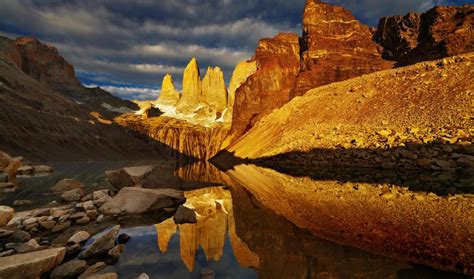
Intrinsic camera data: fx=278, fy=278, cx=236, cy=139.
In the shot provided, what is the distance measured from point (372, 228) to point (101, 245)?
7.25 meters

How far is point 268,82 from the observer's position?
80.0 metres

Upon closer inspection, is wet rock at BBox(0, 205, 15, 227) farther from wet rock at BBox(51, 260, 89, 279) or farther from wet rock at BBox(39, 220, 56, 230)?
wet rock at BBox(51, 260, 89, 279)

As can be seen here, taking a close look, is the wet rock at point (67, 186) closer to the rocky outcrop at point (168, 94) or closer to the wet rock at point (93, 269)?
the wet rock at point (93, 269)

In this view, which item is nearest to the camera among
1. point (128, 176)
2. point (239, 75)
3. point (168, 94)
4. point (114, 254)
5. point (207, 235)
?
point (114, 254)

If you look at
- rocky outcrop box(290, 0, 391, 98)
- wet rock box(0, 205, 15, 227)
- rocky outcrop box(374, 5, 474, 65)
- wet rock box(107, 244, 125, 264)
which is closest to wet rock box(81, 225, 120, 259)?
wet rock box(107, 244, 125, 264)

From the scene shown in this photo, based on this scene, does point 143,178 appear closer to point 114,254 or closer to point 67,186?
point 67,186

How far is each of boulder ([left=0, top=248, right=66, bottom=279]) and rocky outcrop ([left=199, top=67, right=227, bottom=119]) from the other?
13518 cm

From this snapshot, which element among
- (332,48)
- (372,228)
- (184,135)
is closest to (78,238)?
(372,228)

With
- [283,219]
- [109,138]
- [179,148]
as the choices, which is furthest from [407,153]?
[179,148]

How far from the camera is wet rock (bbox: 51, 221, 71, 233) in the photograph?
8683 millimetres

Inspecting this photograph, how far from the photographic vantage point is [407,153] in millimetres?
25375

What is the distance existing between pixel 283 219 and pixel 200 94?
152 metres

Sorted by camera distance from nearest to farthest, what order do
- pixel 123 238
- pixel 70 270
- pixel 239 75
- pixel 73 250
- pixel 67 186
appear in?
1. pixel 70 270
2. pixel 73 250
3. pixel 123 238
4. pixel 67 186
5. pixel 239 75

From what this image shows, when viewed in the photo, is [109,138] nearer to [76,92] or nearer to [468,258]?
[76,92]
